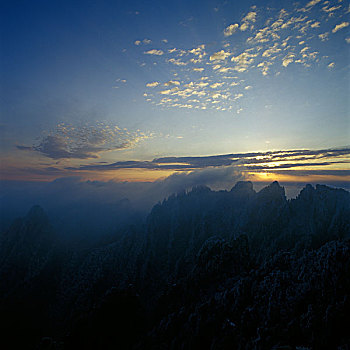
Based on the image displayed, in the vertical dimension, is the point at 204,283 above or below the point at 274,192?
below

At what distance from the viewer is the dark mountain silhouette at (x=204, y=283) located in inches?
1341

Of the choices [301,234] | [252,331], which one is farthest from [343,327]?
[301,234]

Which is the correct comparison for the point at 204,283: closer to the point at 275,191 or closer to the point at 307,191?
the point at 307,191

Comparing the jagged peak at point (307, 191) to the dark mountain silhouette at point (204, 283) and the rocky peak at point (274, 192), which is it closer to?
the dark mountain silhouette at point (204, 283)

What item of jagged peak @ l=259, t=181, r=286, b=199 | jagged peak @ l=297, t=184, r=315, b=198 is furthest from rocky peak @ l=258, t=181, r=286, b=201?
jagged peak @ l=297, t=184, r=315, b=198

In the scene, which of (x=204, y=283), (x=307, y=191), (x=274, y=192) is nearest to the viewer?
(x=204, y=283)

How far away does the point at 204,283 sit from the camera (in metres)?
67.0

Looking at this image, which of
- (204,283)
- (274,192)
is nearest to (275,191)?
(274,192)

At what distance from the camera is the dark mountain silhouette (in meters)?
34.1

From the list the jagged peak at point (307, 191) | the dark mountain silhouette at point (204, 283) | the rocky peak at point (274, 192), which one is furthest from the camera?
the rocky peak at point (274, 192)

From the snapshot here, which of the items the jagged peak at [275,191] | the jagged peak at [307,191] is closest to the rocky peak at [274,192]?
the jagged peak at [275,191]

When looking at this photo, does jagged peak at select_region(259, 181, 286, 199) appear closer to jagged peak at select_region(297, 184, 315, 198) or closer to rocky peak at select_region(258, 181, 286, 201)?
rocky peak at select_region(258, 181, 286, 201)

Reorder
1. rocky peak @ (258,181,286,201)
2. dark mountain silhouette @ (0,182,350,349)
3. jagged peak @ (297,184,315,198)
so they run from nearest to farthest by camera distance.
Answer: dark mountain silhouette @ (0,182,350,349) < jagged peak @ (297,184,315,198) < rocky peak @ (258,181,286,201)

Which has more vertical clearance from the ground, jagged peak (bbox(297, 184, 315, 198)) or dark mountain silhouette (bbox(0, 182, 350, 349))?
jagged peak (bbox(297, 184, 315, 198))
